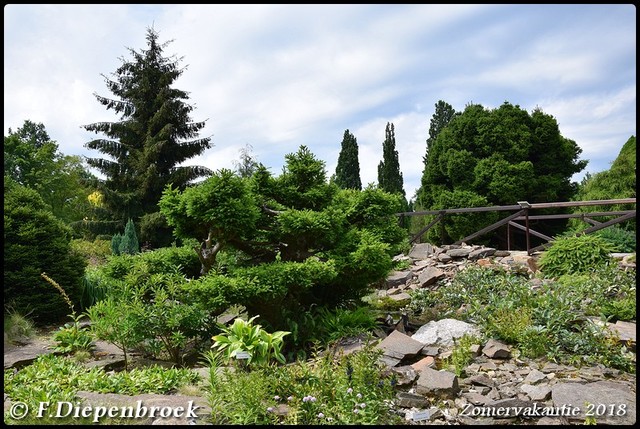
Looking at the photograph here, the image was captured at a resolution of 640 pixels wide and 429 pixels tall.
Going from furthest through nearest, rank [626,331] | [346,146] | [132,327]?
[346,146] → [132,327] → [626,331]

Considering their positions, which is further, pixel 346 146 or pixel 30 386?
pixel 346 146

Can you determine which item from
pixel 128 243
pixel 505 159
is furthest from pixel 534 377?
pixel 128 243

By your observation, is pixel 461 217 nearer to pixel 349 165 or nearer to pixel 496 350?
pixel 349 165

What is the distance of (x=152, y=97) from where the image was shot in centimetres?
1830

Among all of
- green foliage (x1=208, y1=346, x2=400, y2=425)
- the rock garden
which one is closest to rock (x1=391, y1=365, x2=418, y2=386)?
the rock garden

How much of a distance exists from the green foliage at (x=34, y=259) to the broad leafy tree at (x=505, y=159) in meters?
10.4

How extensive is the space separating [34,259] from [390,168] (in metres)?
16.2

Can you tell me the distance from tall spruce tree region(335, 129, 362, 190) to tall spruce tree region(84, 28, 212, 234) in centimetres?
578

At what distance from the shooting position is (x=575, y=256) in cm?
615

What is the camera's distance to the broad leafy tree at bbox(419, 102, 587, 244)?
13141 mm

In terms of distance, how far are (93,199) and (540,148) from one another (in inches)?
833

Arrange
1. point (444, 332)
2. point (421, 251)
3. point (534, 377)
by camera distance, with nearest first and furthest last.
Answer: point (534, 377)
point (444, 332)
point (421, 251)

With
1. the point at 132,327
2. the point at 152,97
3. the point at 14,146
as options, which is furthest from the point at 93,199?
the point at 132,327

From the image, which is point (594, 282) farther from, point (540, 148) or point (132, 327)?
point (540, 148)
